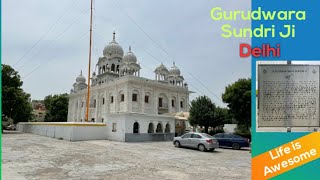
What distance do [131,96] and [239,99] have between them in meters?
19.7

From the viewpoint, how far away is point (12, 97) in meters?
36.7

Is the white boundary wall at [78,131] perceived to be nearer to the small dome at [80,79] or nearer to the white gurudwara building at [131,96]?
the white gurudwara building at [131,96]

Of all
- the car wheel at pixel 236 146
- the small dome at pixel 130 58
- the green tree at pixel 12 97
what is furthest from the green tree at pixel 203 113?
the green tree at pixel 12 97

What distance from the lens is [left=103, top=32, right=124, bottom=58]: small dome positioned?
175 ft

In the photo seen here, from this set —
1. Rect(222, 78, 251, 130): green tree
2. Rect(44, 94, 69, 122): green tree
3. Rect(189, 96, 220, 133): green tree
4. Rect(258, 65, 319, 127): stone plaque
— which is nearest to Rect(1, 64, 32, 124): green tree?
Rect(189, 96, 220, 133): green tree

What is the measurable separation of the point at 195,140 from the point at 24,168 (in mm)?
11850

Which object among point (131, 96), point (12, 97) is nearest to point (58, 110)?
point (12, 97)

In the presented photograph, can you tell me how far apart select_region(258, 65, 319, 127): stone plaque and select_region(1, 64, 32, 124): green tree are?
37351 millimetres

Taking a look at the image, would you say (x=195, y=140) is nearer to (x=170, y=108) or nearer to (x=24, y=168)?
(x=24, y=168)

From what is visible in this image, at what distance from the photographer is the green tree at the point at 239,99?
26100mm

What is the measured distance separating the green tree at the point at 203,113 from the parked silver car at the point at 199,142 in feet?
32.6

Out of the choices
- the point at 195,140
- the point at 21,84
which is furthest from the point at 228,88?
the point at 21,84

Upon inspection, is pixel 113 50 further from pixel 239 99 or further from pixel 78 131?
pixel 239 99

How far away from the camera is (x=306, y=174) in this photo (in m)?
5.25
